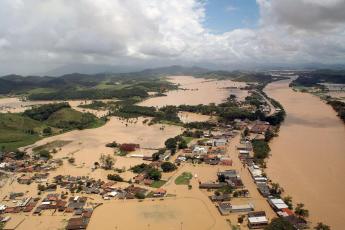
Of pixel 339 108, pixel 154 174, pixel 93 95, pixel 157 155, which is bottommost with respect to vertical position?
pixel 154 174

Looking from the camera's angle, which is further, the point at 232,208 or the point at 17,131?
the point at 17,131

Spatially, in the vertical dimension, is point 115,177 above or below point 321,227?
above

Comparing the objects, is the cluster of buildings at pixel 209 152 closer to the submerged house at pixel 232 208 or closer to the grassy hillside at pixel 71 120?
the submerged house at pixel 232 208

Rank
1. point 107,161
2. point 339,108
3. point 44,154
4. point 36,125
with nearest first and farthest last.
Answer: point 107,161, point 44,154, point 36,125, point 339,108

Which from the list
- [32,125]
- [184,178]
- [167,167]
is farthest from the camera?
[32,125]

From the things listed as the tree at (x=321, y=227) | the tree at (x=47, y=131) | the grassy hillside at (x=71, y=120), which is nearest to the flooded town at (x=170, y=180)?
the tree at (x=321, y=227)

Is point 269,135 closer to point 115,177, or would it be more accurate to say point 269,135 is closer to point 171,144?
point 171,144

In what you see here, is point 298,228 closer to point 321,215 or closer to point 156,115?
point 321,215

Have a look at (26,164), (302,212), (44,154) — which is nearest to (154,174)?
(302,212)

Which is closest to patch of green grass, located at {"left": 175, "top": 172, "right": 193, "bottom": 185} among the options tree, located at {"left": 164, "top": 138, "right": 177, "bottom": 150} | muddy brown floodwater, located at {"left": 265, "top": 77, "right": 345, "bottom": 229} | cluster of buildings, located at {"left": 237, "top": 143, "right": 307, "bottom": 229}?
cluster of buildings, located at {"left": 237, "top": 143, "right": 307, "bottom": 229}
